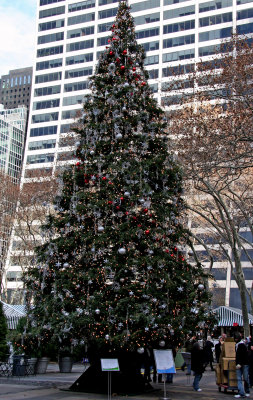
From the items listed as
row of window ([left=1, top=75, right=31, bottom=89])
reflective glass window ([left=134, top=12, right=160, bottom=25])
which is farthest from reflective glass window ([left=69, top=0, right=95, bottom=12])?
row of window ([left=1, top=75, right=31, bottom=89])

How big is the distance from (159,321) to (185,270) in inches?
80.3

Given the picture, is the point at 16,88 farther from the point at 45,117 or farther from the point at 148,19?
the point at 148,19

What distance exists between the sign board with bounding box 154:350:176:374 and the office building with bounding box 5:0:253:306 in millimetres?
57312

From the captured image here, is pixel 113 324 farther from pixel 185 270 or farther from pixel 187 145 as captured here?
pixel 187 145

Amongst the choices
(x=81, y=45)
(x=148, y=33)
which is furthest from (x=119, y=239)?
(x=81, y=45)

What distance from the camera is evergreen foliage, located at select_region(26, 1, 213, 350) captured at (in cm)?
1213

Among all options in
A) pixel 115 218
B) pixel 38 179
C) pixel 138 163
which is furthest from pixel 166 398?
pixel 38 179

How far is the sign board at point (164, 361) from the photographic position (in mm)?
11336

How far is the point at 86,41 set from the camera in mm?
75875

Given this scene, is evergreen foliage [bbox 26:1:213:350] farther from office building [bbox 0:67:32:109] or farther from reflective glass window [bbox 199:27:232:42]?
office building [bbox 0:67:32:109]

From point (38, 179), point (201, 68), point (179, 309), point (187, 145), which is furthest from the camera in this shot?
point (38, 179)

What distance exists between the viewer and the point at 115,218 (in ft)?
44.4

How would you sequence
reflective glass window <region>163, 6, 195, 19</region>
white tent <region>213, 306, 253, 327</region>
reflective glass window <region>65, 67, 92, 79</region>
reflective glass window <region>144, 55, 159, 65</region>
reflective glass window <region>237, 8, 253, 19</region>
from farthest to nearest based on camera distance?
1. reflective glass window <region>65, 67, 92, 79</region>
2. reflective glass window <region>144, 55, 159, 65</region>
3. reflective glass window <region>163, 6, 195, 19</region>
4. reflective glass window <region>237, 8, 253, 19</region>
5. white tent <region>213, 306, 253, 327</region>

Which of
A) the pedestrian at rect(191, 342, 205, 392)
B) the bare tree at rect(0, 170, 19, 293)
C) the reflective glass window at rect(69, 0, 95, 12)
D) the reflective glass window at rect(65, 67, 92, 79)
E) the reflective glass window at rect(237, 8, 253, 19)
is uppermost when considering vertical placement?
the reflective glass window at rect(69, 0, 95, 12)
